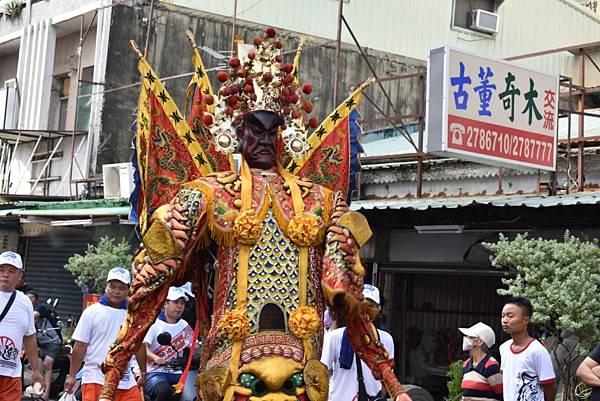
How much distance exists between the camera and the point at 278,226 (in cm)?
540

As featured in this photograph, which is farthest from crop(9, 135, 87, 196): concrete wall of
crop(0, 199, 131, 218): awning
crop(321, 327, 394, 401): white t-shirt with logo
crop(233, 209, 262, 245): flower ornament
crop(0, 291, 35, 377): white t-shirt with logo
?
crop(233, 209, 262, 245): flower ornament

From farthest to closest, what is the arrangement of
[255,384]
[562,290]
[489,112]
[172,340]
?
[489,112], [562,290], [172,340], [255,384]

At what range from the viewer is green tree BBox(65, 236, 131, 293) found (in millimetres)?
17875

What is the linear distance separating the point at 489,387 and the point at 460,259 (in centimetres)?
601

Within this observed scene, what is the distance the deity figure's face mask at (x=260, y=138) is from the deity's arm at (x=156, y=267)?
1.26 ft

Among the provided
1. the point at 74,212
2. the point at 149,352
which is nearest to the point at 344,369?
the point at 149,352

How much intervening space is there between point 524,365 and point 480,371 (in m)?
1.06

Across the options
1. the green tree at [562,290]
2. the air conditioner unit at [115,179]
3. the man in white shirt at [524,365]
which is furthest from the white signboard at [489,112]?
the air conditioner unit at [115,179]

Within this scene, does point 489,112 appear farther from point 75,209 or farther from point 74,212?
point 75,209

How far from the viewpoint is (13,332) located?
900cm

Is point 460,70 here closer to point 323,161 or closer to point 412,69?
point 323,161

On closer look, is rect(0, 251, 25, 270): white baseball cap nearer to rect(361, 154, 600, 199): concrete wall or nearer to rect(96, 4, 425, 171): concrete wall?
rect(361, 154, 600, 199): concrete wall

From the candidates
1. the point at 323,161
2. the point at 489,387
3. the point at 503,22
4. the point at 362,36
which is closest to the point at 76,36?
the point at 362,36

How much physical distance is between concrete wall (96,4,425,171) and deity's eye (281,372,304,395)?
1698cm
